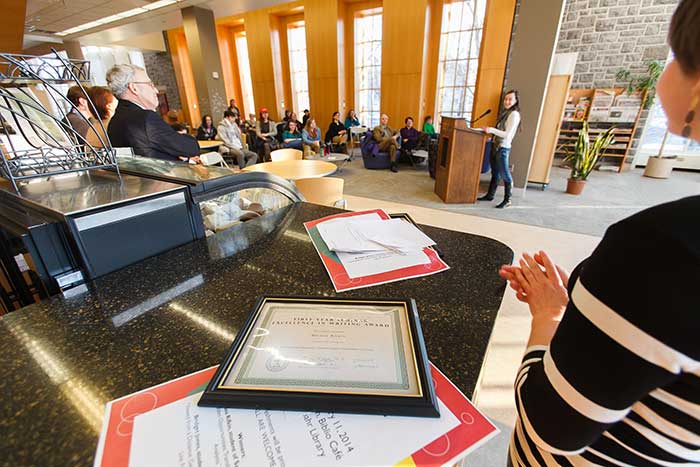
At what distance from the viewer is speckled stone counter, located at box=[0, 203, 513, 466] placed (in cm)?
42

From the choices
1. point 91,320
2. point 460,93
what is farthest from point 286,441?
point 460,93

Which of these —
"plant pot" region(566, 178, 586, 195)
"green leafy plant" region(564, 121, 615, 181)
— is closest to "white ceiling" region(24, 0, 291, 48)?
"green leafy plant" region(564, 121, 615, 181)

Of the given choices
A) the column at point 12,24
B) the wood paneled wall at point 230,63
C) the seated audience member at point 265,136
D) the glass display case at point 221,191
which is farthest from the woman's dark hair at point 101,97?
the wood paneled wall at point 230,63

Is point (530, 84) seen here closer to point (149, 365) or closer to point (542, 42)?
point (542, 42)

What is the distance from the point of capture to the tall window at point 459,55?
682 centimetres

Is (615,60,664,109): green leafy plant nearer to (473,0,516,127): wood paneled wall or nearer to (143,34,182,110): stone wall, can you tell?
(473,0,516,127): wood paneled wall

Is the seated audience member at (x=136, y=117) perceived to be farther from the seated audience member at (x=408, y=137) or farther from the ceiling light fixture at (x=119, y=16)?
the ceiling light fixture at (x=119, y=16)

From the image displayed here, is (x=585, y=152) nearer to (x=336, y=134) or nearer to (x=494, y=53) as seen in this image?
(x=494, y=53)

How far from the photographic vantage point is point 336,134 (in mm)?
7621

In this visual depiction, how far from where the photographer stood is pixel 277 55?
30.7 ft

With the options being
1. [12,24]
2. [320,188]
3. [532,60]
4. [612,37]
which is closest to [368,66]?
[532,60]

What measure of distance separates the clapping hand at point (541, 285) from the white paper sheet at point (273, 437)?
0.33 metres

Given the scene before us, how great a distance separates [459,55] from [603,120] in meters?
3.36

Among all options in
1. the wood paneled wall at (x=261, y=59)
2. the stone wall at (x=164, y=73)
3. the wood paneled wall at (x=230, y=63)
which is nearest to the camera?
the wood paneled wall at (x=261, y=59)
